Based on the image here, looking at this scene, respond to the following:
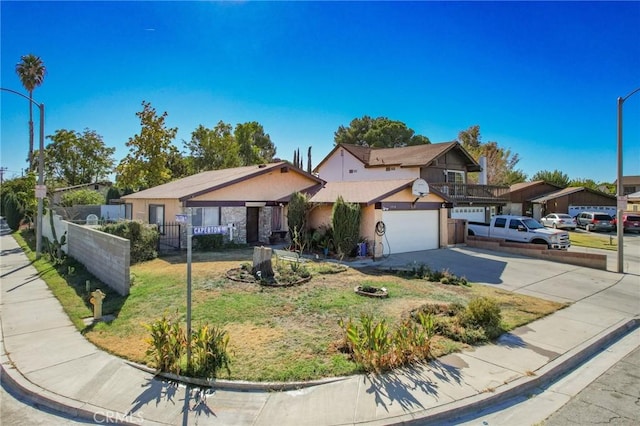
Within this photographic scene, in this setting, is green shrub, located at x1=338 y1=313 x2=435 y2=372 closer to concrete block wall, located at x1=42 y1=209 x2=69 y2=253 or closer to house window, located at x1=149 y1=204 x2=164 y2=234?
concrete block wall, located at x1=42 y1=209 x2=69 y2=253

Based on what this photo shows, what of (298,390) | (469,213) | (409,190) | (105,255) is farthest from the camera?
(469,213)

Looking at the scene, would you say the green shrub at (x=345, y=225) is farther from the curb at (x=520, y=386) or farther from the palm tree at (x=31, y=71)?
the palm tree at (x=31, y=71)

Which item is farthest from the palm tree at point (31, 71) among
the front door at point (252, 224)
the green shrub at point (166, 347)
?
the green shrub at point (166, 347)

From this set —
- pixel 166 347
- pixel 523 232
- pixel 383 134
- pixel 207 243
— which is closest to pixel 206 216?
pixel 207 243

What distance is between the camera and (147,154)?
108ft

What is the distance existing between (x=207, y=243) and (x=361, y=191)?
788 centimetres

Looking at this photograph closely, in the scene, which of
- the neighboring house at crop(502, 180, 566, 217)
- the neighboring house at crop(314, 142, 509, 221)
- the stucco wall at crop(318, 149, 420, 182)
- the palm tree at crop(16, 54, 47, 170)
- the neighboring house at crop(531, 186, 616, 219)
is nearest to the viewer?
the neighboring house at crop(314, 142, 509, 221)

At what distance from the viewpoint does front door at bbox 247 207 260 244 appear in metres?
19.9

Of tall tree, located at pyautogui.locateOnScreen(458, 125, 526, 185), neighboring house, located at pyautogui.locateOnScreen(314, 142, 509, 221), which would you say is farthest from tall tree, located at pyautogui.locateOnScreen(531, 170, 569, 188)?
neighboring house, located at pyautogui.locateOnScreen(314, 142, 509, 221)

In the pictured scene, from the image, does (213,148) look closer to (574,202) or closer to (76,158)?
(76,158)

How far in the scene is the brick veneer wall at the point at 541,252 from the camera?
1464 centimetres

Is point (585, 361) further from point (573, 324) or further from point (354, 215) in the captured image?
point (354, 215)

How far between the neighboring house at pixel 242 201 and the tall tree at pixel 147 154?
11.6 m

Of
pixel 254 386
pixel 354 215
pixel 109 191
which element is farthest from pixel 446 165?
pixel 109 191
